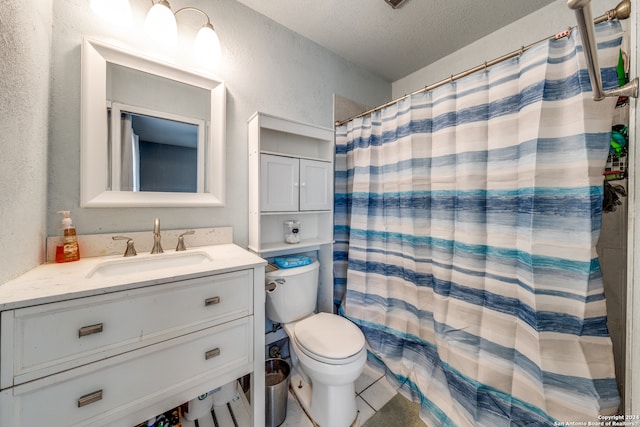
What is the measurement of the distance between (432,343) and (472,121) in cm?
124

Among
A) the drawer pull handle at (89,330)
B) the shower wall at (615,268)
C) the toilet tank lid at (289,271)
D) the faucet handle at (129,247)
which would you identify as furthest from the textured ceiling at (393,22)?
the drawer pull handle at (89,330)

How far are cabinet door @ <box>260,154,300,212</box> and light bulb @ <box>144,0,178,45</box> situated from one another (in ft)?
2.35

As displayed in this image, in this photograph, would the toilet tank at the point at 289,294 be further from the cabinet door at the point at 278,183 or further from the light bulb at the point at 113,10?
the light bulb at the point at 113,10

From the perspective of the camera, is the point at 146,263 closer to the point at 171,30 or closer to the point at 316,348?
the point at 316,348

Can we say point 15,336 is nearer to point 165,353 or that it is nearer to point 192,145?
point 165,353

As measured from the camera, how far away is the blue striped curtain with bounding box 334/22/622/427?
32.2 inches

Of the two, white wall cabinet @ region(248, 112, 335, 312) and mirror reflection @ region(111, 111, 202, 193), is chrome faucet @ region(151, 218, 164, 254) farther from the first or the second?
white wall cabinet @ region(248, 112, 335, 312)

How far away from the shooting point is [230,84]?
53.7 inches

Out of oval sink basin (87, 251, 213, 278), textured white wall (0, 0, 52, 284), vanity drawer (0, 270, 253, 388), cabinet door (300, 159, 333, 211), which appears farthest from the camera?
cabinet door (300, 159, 333, 211)

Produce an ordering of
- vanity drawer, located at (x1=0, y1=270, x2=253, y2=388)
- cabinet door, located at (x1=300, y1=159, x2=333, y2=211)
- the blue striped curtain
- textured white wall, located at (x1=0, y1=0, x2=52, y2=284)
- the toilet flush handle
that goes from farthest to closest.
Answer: cabinet door, located at (x1=300, y1=159, x2=333, y2=211), the toilet flush handle, the blue striped curtain, textured white wall, located at (x1=0, y1=0, x2=52, y2=284), vanity drawer, located at (x1=0, y1=270, x2=253, y2=388)

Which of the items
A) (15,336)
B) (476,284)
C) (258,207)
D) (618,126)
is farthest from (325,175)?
(15,336)

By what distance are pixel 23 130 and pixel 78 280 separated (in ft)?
1.82

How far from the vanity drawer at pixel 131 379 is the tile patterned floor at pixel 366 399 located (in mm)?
553

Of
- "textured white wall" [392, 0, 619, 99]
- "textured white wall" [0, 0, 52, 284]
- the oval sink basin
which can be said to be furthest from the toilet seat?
"textured white wall" [392, 0, 619, 99]
